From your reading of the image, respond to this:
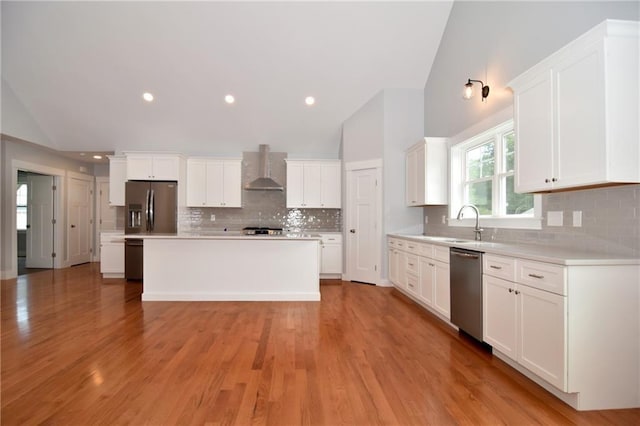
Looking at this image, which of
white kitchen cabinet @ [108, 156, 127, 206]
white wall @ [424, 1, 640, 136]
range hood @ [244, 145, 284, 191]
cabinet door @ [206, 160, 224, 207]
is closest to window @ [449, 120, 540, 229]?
white wall @ [424, 1, 640, 136]

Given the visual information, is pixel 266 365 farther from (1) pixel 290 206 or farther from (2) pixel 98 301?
(1) pixel 290 206

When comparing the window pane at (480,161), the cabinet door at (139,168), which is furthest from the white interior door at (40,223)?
the window pane at (480,161)

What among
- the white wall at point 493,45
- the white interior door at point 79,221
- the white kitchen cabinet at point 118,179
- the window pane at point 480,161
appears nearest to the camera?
the white wall at point 493,45

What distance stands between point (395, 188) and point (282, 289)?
2614 mm

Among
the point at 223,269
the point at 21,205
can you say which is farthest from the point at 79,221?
the point at 223,269

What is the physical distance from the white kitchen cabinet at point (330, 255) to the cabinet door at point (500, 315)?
11.5 feet

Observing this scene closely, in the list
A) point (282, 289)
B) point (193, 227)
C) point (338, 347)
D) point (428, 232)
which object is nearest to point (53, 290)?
point (193, 227)

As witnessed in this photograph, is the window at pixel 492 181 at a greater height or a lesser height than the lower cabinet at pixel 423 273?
greater

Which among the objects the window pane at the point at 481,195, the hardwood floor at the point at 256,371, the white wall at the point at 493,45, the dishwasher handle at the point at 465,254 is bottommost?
the hardwood floor at the point at 256,371

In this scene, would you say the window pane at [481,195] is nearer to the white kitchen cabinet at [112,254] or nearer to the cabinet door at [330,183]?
the cabinet door at [330,183]

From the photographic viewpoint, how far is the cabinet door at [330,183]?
6.59m

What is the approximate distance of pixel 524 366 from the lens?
89.8 inches

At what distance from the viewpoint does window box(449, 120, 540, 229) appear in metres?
3.26

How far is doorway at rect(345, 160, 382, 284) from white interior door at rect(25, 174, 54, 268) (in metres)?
6.83
